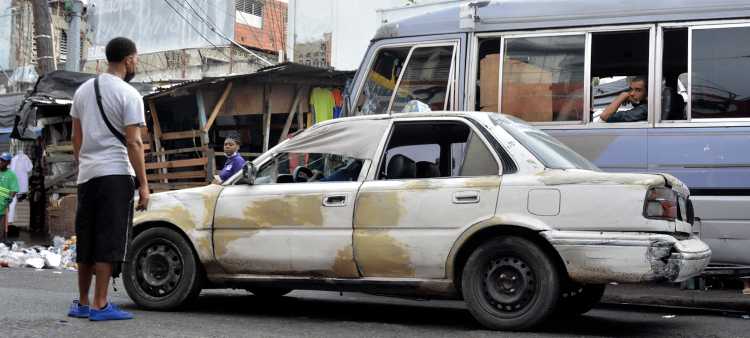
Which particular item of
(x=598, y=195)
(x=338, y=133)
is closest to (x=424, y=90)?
(x=338, y=133)

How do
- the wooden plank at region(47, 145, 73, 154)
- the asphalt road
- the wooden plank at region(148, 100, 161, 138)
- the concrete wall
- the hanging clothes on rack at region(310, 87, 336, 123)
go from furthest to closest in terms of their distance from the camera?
the concrete wall → the wooden plank at region(47, 145, 73, 154) → the wooden plank at region(148, 100, 161, 138) → the hanging clothes on rack at region(310, 87, 336, 123) → the asphalt road

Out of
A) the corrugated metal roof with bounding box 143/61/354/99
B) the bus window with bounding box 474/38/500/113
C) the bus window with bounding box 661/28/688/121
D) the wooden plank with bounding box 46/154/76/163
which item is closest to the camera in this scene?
the bus window with bounding box 661/28/688/121

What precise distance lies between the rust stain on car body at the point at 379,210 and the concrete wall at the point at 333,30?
49.4ft

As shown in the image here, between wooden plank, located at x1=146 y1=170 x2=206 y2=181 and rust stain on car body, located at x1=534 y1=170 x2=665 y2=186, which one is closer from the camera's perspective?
rust stain on car body, located at x1=534 y1=170 x2=665 y2=186

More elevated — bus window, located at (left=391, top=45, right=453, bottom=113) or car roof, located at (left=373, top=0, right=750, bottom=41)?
car roof, located at (left=373, top=0, right=750, bottom=41)

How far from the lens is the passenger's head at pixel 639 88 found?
22.9 ft

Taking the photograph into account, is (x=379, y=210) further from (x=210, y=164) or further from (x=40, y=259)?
(x=210, y=164)

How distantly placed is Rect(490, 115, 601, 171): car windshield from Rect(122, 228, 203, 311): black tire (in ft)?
8.30

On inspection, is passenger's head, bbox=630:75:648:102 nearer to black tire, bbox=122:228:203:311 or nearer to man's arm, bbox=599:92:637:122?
man's arm, bbox=599:92:637:122

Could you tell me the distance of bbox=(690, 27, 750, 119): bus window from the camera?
21.5 feet

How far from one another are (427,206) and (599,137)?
283 centimetres

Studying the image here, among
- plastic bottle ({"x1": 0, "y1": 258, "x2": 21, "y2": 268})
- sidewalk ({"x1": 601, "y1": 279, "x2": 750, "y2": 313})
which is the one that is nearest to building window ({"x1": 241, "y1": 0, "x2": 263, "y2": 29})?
plastic bottle ({"x1": 0, "y1": 258, "x2": 21, "y2": 268})

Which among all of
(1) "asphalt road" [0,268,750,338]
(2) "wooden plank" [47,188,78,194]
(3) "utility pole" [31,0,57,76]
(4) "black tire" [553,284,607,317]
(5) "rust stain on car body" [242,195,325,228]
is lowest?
(1) "asphalt road" [0,268,750,338]

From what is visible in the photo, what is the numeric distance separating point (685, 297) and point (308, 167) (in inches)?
167
